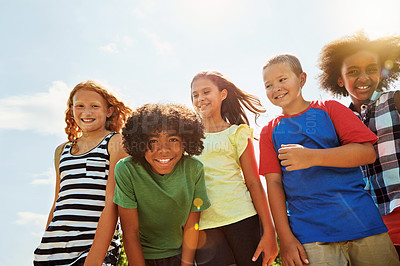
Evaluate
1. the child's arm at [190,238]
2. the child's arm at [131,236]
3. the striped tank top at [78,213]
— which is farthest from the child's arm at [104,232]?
the child's arm at [190,238]

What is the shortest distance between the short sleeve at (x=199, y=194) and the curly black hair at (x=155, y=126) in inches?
9.9

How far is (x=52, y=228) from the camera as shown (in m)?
3.33

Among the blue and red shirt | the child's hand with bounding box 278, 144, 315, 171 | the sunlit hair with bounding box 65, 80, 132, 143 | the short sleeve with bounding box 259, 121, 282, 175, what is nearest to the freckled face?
the blue and red shirt

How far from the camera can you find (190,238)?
10.3 ft

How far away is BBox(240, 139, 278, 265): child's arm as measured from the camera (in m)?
3.27

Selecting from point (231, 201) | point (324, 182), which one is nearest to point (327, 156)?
point (324, 182)

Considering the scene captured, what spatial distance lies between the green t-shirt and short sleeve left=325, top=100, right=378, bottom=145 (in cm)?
144

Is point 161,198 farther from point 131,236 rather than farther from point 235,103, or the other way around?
point 235,103

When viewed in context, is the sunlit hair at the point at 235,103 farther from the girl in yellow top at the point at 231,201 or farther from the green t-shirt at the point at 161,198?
the green t-shirt at the point at 161,198

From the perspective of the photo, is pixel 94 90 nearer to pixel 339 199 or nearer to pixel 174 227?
pixel 174 227

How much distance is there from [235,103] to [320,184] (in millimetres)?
1851

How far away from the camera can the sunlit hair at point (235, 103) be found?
438 centimetres

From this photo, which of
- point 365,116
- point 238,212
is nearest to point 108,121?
point 238,212

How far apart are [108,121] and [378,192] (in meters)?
3.26
